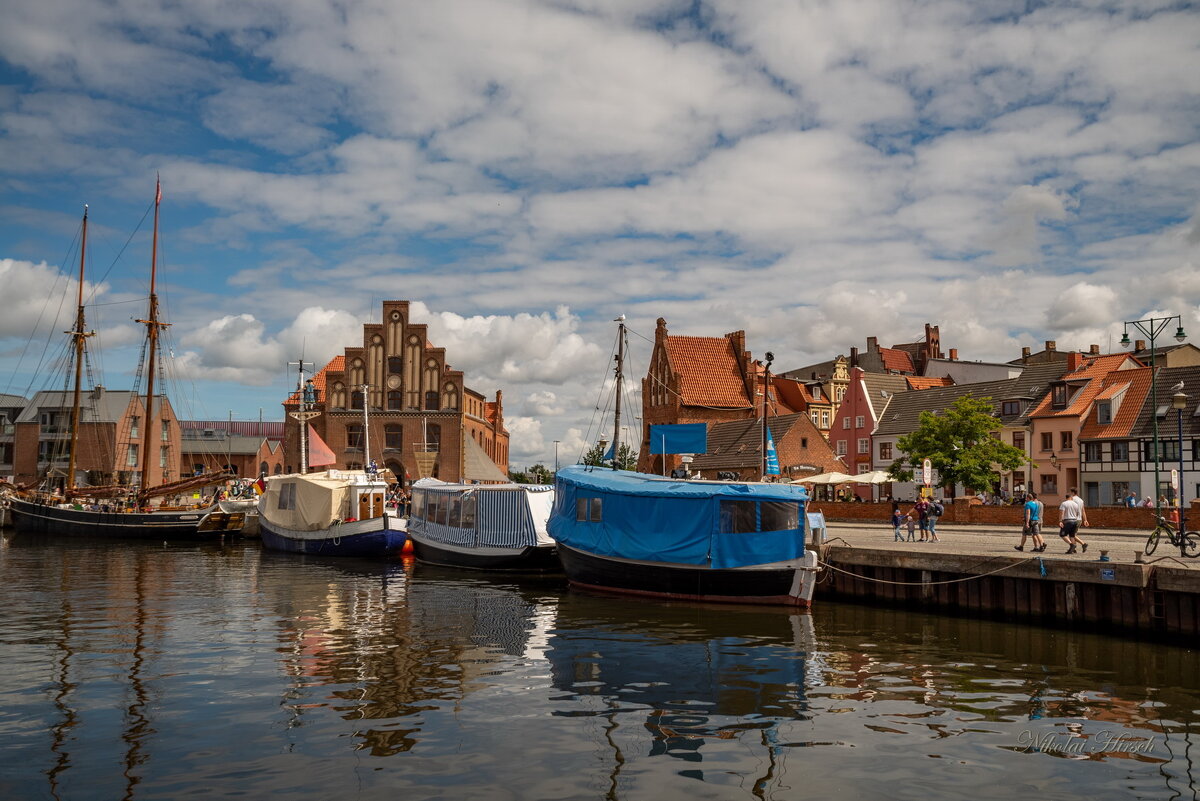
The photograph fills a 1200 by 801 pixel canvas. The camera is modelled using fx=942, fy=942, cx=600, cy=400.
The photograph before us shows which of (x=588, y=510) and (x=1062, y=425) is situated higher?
(x=1062, y=425)

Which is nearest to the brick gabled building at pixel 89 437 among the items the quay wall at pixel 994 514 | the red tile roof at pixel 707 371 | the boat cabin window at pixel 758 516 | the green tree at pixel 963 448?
the red tile roof at pixel 707 371

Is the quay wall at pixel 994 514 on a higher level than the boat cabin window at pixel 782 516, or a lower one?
lower

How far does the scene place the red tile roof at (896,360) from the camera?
393 ft

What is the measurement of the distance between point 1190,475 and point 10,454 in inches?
4205

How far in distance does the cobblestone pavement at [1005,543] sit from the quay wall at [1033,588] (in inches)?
25.8

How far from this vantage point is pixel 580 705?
15.4 metres

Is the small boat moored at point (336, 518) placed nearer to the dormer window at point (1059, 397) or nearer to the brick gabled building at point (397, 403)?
the brick gabled building at point (397, 403)

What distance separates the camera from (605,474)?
108 feet

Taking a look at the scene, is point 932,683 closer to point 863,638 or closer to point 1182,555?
point 863,638

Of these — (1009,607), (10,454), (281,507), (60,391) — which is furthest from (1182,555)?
(10,454)

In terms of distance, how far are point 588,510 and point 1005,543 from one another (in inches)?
579

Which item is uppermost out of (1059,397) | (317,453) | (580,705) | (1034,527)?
(1059,397)

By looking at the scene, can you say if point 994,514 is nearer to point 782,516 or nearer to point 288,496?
point 782,516

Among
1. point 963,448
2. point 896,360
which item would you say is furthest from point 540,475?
point 963,448
